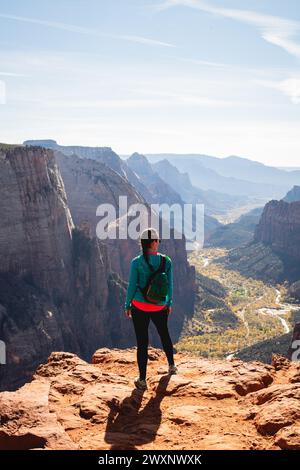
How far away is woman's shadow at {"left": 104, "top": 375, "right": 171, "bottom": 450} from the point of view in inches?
382

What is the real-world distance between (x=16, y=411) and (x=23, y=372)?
4927 cm

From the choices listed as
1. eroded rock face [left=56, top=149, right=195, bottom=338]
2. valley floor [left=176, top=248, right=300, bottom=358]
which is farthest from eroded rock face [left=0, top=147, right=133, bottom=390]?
eroded rock face [left=56, top=149, right=195, bottom=338]

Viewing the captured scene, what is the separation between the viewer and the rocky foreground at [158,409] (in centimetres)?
947

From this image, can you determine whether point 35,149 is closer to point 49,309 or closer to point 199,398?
point 49,309

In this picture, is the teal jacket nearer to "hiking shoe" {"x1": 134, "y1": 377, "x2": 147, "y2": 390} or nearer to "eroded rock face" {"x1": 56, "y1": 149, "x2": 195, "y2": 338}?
"hiking shoe" {"x1": 134, "y1": 377, "x2": 147, "y2": 390}

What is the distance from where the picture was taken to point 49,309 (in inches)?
2682

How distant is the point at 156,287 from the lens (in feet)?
40.1

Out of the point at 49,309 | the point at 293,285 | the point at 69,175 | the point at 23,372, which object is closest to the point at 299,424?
the point at 23,372

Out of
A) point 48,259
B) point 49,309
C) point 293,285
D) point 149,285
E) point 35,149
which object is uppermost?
point 35,149

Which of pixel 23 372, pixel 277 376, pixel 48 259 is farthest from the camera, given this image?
pixel 48 259

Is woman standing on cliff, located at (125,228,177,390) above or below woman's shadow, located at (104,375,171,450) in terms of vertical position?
above

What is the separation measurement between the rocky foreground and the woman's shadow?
0.07ft

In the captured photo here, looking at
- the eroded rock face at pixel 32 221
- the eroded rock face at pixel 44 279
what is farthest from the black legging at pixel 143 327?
the eroded rock face at pixel 32 221

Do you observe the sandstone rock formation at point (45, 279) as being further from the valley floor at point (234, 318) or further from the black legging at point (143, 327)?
the black legging at point (143, 327)
